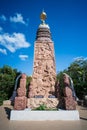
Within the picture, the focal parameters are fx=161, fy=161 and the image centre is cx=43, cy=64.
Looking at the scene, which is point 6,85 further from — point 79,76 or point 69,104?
point 69,104

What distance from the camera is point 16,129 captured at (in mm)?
7496

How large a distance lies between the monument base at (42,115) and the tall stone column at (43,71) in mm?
3841

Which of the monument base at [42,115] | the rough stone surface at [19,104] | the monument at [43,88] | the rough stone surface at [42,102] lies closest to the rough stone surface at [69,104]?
the monument at [43,88]

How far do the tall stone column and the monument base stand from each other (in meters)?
3.84

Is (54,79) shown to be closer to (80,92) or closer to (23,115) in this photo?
(23,115)

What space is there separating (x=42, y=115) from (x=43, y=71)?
5501 millimetres

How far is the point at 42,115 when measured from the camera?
9.87 m

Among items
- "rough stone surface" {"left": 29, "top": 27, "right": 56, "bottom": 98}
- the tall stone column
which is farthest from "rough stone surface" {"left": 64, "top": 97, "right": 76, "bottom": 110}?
"rough stone surface" {"left": 29, "top": 27, "right": 56, "bottom": 98}

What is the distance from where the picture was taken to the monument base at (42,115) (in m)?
9.80

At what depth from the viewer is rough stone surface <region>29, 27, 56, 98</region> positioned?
14328mm

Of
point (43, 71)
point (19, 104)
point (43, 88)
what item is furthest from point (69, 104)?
point (43, 71)

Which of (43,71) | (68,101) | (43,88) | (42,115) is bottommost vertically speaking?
(42,115)

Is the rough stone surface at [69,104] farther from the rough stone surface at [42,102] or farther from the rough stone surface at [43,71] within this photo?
the rough stone surface at [43,71]

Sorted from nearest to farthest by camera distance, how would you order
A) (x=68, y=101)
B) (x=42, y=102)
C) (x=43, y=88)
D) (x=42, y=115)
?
1. (x=42, y=115)
2. (x=68, y=101)
3. (x=42, y=102)
4. (x=43, y=88)
